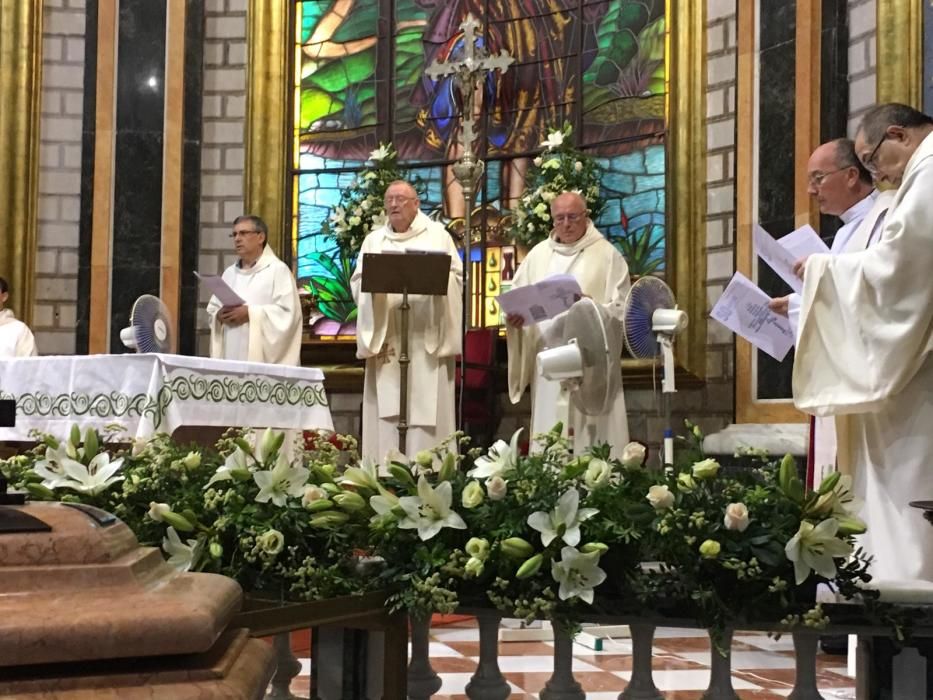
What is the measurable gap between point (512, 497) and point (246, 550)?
47 cm

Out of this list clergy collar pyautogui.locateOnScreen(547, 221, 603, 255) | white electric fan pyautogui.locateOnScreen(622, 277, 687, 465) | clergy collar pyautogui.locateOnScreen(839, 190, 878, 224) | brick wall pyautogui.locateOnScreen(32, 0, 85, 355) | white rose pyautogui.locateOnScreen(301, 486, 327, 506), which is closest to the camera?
white rose pyautogui.locateOnScreen(301, 486, 327, 506)

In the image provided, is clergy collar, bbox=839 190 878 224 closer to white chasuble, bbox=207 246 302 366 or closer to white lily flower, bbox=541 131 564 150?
white chasuble, bbox=207 246 302 366

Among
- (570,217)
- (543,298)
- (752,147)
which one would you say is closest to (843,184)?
(543,298)

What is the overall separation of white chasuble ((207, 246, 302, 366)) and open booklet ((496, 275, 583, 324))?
82.7 inches

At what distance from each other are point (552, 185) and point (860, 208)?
452cm

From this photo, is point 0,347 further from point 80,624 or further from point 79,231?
point 80,624

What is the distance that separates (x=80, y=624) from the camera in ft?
3.55

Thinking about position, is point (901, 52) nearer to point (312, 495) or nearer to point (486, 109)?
point (486, 109)

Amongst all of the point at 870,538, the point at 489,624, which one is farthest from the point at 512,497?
the point at 870,538

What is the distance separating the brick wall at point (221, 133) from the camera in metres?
10.8

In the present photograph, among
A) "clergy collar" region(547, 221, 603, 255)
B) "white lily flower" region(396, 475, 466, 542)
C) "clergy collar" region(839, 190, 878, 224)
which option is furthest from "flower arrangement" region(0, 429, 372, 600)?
"clergy collar" region(547, 221, 603, 255)

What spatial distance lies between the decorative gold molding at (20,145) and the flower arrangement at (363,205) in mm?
2540

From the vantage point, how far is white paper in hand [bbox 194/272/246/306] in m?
7.20

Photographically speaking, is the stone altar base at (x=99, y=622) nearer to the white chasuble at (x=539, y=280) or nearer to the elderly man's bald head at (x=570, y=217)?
the white chasuble at (x=539, y=280)
